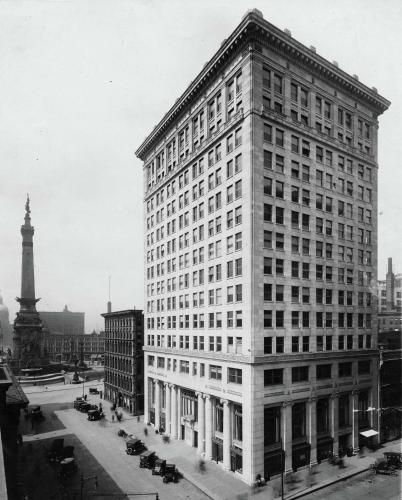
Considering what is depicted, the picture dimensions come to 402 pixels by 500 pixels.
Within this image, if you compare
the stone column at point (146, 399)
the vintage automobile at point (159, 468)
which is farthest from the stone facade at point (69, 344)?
the vintage automobile at point (159, 468)

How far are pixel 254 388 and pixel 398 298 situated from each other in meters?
88.5

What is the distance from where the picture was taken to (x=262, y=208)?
129ft

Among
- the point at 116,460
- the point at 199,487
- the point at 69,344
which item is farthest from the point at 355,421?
the point at 69,344

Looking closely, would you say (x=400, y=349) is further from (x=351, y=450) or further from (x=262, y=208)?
(x=262, y=208)

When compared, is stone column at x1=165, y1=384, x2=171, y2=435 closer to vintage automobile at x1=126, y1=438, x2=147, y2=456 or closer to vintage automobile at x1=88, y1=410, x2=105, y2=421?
vintage automobile at x1=126, y1=438, x2=147, y2=456

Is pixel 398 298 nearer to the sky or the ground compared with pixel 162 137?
nearer to the ground

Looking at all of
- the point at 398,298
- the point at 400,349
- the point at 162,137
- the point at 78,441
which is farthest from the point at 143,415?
the point at 398,298

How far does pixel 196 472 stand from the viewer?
129 feet

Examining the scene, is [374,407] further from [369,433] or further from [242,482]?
[242,482]

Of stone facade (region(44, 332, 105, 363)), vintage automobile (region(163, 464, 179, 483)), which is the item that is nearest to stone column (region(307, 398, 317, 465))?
vintage automobile (region(163, 464, 179, 483))

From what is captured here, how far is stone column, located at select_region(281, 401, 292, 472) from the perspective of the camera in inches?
1503

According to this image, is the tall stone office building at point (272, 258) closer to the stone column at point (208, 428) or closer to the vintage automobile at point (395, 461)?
the stone column at point (208, 428)

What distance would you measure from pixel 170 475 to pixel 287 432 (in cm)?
1210

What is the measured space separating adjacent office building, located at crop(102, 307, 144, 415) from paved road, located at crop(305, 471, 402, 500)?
38.2 m
